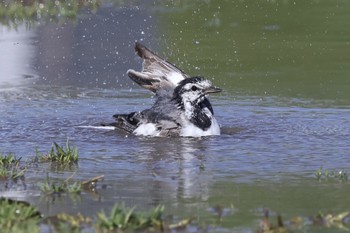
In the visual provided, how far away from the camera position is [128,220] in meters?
6.91

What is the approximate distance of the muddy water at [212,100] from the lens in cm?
807

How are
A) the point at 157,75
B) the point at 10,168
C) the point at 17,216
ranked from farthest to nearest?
1. the point at 157,75
2. the point at 10,168
3. the point at 17,216

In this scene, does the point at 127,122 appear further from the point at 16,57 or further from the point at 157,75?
the point at 16,57

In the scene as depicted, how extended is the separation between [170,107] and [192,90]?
0.27 meters

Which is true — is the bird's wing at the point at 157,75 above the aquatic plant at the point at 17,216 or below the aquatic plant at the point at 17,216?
above

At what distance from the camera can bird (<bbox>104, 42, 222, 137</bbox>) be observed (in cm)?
1100

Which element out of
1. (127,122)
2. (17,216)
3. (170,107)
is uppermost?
(170,107)

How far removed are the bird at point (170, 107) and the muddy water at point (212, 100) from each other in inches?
6.3

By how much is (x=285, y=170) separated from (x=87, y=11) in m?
11.6

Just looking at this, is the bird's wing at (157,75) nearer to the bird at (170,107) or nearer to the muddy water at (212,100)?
Answer: the bird at (170,107)

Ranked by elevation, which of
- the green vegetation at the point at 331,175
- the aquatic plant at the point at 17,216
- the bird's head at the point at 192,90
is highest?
the bird's head at the point at 192,90

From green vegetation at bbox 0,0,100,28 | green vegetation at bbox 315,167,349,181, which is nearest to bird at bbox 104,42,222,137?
green vegetation at bbox 315,167,349,181

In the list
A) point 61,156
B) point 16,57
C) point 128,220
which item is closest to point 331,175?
point 61,156

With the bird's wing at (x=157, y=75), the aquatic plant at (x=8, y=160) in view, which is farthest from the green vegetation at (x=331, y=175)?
the bird's wing at (x=157, y=75)
